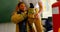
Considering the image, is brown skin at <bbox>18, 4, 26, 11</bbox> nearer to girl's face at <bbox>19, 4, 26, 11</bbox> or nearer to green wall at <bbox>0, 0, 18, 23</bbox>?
girl's face at <bbox>19, 4, 26, 11</bbox>

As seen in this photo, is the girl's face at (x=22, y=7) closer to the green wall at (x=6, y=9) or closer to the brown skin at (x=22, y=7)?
the brown skin at (x=22, y=7)

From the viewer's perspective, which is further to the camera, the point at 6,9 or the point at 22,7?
the point at 6,9

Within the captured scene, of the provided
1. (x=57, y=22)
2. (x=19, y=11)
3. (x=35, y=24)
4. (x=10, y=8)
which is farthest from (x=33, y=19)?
(x=10, y=8)

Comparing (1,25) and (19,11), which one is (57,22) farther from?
(1,25)

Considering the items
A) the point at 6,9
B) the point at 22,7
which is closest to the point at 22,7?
the point at 22,7

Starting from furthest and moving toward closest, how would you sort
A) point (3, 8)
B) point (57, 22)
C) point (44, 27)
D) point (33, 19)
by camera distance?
point (3, 8) → point (44, 27) → point (33, 19) → point (57, 22)

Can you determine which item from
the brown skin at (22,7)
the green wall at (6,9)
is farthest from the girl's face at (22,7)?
the green wall at (6,9)

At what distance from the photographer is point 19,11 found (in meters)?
1.13

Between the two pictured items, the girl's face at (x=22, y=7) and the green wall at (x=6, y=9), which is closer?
the girl's face at (x=22, y=7)

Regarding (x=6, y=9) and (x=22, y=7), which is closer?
(x=22, y=7)

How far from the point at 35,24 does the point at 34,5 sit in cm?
18

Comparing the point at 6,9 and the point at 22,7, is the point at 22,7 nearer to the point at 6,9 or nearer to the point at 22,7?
the point at 22,7

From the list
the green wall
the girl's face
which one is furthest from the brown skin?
the green wall

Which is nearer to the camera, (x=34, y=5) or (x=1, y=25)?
(x=34, y=5)
